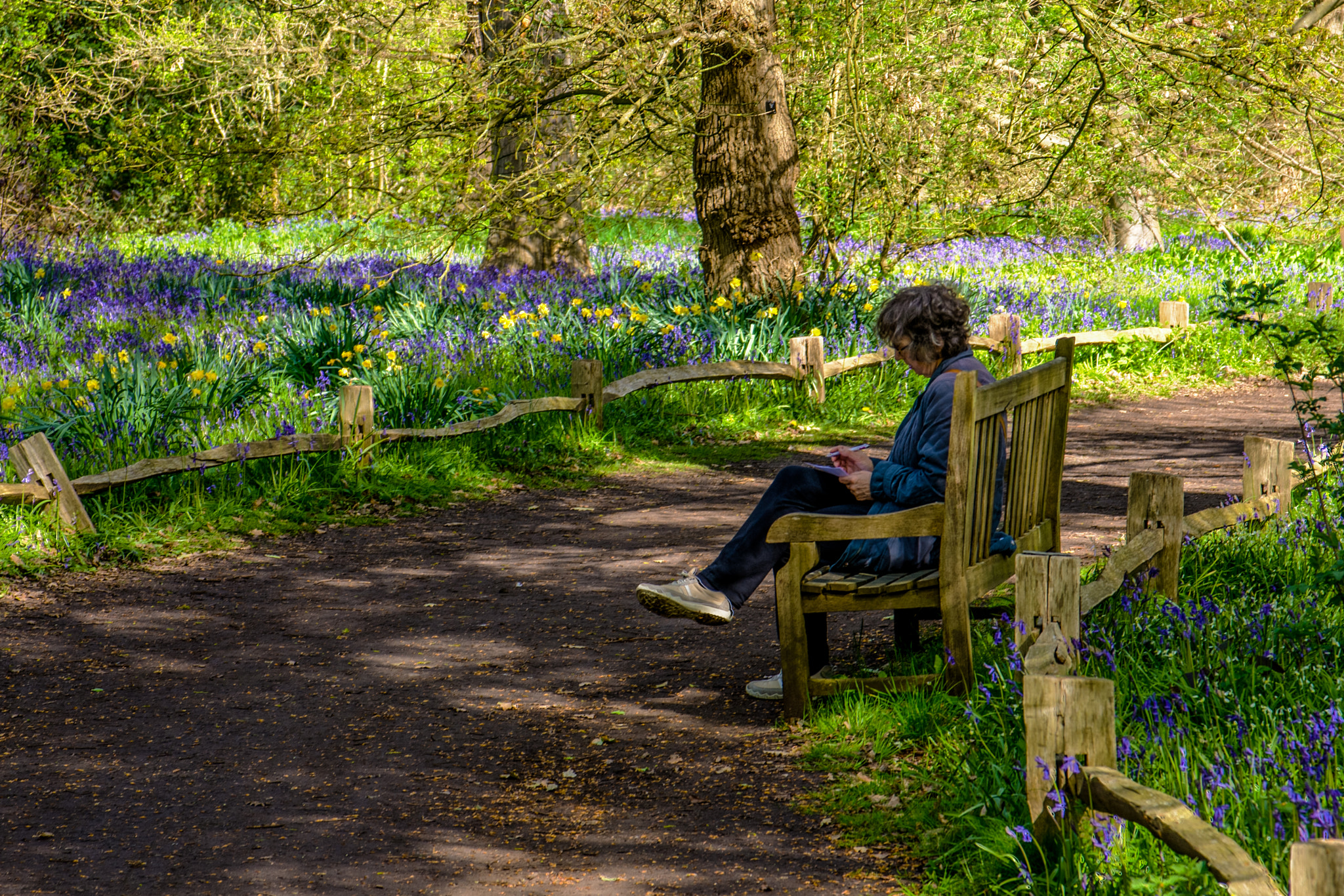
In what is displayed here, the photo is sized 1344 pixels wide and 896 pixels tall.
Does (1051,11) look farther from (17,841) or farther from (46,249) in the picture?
(46,249)

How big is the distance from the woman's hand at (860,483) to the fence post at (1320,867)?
2.58 metres

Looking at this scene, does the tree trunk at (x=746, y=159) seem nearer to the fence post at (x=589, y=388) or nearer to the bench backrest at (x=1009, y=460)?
the fence post at (x=589, y=388)

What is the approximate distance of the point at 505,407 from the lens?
28.5ft

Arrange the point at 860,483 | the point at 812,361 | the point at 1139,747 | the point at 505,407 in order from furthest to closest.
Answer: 1. the point at 812,361
2. the point at 505,407
3. the point at 860,483
4. the point at 1139,747

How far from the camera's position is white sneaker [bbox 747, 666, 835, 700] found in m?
4.52

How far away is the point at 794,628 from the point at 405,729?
1435mm

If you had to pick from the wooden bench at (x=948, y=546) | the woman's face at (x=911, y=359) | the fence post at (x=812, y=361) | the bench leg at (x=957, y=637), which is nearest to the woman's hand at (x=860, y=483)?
the wooden bench at (x=948, y=546)

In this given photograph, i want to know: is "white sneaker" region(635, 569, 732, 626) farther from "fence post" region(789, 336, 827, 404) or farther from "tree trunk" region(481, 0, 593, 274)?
"fence post" region(789, 336, 827, 404)

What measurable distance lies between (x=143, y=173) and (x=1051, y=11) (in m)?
17.9

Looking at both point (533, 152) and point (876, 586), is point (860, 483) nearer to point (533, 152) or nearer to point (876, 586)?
point (876, 586)

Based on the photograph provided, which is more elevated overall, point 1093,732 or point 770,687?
point 1093,732

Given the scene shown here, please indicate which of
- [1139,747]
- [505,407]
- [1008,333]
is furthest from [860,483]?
A: [1008,333]

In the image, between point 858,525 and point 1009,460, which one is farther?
point 1009,460

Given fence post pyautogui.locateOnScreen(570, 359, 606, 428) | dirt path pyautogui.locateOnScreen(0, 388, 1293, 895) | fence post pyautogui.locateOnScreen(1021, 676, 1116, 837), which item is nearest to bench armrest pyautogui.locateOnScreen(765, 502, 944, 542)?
dirt path pyautogui.locateOnScreen(0, 388, 1293, 895)
